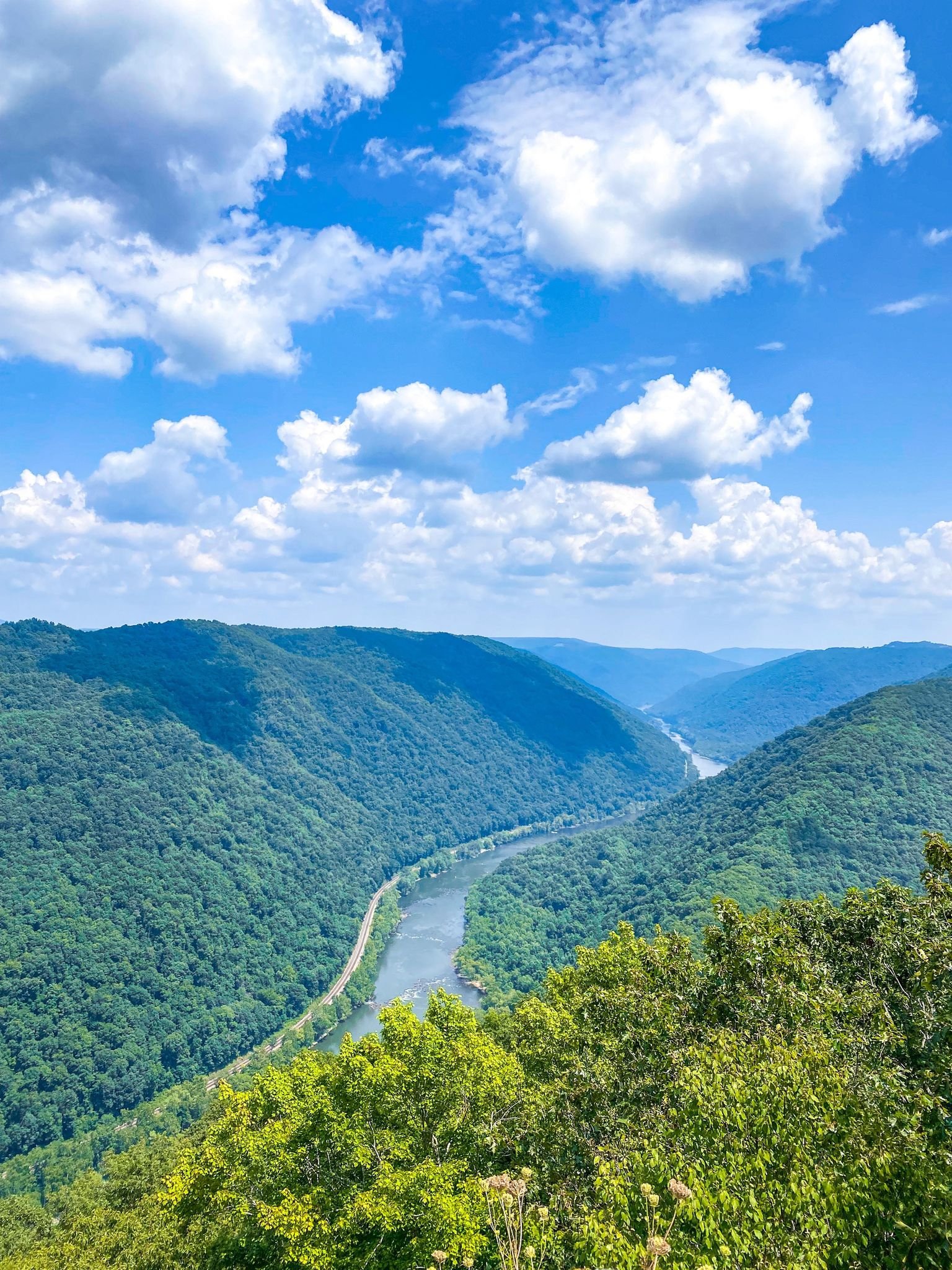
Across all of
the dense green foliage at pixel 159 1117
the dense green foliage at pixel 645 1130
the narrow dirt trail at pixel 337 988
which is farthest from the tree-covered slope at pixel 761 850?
the dense green foliage at pixel 645 1130

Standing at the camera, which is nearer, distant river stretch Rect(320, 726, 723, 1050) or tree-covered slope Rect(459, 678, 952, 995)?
distant river stretch Rect(320, 726, 723, 1050)

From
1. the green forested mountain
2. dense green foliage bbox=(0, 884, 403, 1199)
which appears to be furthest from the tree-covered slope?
the green forested mountain

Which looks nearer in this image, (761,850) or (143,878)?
(761,850)

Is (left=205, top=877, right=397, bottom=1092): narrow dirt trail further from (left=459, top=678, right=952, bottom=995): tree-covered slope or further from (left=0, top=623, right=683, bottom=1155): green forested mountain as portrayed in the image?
(left=459, top=678, right=952, bottom=995): tree-covered slope

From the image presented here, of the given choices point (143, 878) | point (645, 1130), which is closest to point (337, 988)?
point (143, 878)

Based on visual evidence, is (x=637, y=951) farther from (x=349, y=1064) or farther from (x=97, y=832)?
(x=97, y=832)

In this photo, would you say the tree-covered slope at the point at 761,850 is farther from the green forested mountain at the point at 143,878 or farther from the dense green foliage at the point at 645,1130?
the dense green foliage at the point at 645,1130

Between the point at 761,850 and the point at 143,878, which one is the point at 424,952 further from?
the point at 761,850
